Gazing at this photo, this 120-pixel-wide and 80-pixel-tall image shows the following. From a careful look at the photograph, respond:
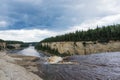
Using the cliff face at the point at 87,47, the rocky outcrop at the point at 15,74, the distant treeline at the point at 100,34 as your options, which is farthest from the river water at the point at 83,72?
the distant treeline at the point at 100,34

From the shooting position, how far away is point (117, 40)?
96750 mm

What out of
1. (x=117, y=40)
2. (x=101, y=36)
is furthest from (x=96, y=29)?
(x=117, y=40)

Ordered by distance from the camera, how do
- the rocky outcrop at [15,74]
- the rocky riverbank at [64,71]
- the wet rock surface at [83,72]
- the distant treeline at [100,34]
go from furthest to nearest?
the distant treeline at [100,34], the wet rock surface at [83,72], the rocky riverbank at [64,71], the rocky outcrop at [15,74]

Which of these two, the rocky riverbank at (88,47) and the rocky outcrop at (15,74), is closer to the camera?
the rocky outcrop at (15,74)

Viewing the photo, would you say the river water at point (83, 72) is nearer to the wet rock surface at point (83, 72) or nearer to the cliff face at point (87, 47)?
the wet rock surface at point (83, 72)

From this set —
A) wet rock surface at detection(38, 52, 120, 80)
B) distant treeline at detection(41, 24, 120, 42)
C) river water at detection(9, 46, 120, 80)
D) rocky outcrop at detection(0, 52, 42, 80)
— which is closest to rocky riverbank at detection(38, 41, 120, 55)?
distant treeline at detection(41, 24, 120, 42)

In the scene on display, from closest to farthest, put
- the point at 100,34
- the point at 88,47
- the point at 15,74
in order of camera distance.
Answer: the point at 15,74 → the point at 100,34 → the point at 88,47

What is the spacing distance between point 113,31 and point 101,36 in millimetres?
7484

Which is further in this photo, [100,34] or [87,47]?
[87,47]

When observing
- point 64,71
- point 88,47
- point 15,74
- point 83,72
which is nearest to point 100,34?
point 88,47

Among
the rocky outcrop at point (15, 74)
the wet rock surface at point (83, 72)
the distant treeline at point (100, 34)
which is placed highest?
the distant treeline at point (100, 34)

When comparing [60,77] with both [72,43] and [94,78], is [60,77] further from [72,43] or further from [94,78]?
[72,43]

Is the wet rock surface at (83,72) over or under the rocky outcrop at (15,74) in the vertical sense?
under

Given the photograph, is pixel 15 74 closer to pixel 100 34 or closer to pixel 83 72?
pixel 83 72
